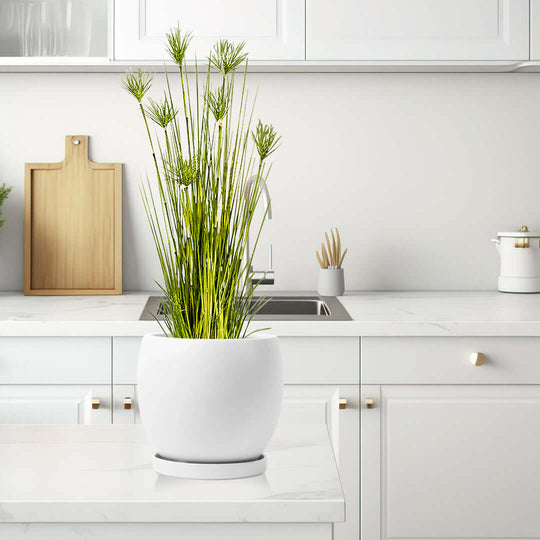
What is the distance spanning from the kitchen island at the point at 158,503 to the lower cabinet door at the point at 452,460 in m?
1.10

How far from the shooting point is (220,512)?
2.53 ft

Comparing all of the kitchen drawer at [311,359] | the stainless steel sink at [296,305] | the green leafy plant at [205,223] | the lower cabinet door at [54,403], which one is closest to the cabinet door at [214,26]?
the stainless steel sink at [296,305]

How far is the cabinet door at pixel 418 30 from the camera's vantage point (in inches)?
90.2

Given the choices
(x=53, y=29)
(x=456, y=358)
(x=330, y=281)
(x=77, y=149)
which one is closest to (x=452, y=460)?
(x=456, y=358)

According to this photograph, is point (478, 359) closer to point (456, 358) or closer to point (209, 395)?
point (456, 358)

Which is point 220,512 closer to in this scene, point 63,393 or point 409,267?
point 63,393

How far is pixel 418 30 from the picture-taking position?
90.7 inches

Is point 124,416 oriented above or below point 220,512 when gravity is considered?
below

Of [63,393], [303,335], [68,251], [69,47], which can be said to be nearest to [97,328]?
[63,393]

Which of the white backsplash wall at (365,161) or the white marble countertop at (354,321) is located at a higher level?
the white backsplash wall at (365,161)

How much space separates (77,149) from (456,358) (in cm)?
141

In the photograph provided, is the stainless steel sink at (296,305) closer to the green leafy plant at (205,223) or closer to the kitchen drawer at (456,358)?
the kitchen drawer at (456,358)

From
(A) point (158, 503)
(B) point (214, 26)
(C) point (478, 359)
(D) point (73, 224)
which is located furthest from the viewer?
(D) point (73, 224)

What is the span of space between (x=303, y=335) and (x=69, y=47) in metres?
1.19
